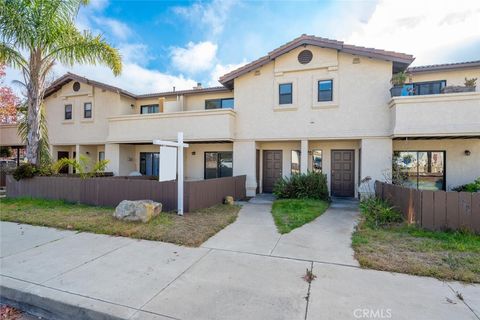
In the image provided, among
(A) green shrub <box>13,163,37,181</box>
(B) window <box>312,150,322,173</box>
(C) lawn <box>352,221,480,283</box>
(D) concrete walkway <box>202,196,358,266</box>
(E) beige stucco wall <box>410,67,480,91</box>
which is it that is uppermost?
(E) beige stucco wall <box>410,67,480,91</box>

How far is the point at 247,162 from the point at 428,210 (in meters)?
7.95

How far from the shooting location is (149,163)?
16562 mm

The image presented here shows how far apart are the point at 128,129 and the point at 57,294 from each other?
1206 cm

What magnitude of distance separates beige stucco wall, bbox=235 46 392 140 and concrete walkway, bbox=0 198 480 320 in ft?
22.9

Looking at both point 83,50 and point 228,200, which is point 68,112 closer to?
point 83,50

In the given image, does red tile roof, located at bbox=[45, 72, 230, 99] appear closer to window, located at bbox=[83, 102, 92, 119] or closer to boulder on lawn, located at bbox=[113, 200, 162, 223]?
A: window, located at bbox=[83, 102, 92, 119]

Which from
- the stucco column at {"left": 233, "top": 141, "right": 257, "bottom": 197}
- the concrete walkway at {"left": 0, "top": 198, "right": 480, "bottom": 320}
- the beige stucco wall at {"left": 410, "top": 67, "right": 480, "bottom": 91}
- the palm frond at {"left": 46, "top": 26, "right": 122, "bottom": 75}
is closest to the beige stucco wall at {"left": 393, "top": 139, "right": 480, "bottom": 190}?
the beige stucco wall at {"left": 410, "top": 67, "right": 480, "bottom": 91}

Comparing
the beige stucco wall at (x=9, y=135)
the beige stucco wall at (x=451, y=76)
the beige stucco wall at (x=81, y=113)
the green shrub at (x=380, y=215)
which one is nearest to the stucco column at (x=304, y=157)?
the green shrub at (x=380, y=215)

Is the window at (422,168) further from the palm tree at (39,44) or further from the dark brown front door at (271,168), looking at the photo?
the palm tree at (39,44)

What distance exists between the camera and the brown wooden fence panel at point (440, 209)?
655 centimetres

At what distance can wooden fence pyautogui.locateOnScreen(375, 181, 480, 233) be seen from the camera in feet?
20.8

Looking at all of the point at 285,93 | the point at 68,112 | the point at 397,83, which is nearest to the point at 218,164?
the point at 285,93

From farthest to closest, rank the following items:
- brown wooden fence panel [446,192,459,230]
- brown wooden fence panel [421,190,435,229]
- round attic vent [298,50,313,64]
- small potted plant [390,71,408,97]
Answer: round attic vent [298,50,313,64] → small potted plant [390,71,408,97] → brown wooden fence panel [421,190,435,229] → brown wooden fence panel [446,192,459,230]

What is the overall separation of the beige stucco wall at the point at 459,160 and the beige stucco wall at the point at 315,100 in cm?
340
